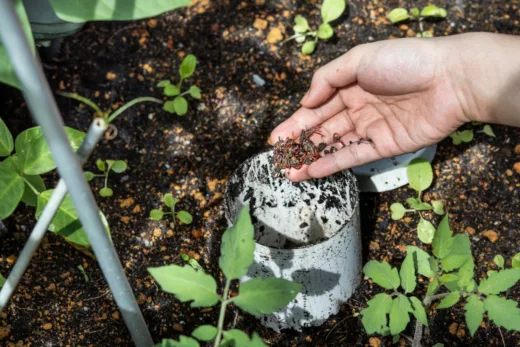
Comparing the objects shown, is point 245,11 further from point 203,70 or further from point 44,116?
point 44,116

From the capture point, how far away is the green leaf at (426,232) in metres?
1.68

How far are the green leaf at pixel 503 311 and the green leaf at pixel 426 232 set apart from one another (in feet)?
2.16

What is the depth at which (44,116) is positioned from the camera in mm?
609

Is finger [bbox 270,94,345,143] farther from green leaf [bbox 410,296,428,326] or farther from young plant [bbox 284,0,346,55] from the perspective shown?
green leaf [bbox 410,296,428,326]

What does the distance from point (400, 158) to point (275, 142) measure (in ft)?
1.33

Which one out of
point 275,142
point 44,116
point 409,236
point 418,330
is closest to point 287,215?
point 275,142

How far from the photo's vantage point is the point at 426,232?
1.68 m

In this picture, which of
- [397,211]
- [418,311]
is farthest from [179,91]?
[418,311]

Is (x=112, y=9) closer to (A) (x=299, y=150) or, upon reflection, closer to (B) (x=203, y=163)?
(A) (x=299, y=150)

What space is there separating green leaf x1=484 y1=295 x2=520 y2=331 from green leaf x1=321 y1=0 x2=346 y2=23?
3.92 feet

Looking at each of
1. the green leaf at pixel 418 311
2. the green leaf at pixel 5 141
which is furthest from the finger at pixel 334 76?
the green leaf at pixel 5 141

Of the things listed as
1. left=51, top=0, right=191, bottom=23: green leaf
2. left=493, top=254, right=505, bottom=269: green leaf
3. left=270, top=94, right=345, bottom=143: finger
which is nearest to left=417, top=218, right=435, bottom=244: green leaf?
left=493, top=254, right=505, bottom=269: green leaf

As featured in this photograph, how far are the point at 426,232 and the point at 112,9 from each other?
3.83 ft

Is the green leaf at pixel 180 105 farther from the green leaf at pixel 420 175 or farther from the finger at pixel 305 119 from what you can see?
the green leaf at pixel 420 175
